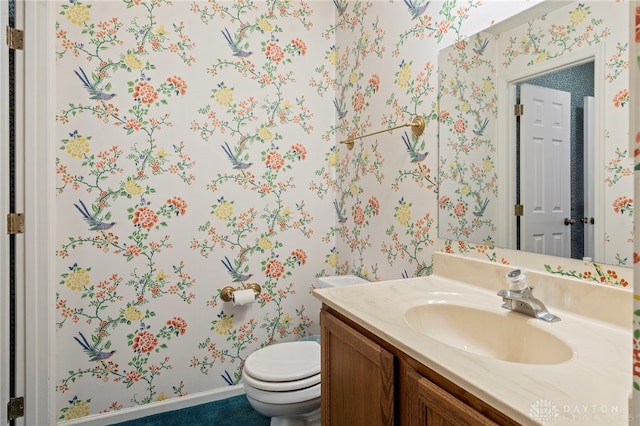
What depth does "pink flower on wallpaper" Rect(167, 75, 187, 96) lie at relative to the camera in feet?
6.27

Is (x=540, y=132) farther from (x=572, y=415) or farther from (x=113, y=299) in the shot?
(x=113, y=299)

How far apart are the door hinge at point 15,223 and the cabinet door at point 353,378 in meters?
1.37

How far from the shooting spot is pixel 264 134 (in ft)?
6.97

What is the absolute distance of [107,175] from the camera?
1.80 meters

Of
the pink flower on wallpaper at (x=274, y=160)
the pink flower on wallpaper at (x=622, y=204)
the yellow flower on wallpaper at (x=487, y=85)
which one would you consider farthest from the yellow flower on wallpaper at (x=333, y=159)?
the pink flower on wallpaper at (x=622, y=204)

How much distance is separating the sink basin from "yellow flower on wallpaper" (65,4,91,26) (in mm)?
1941

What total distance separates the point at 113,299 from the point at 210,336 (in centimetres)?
53

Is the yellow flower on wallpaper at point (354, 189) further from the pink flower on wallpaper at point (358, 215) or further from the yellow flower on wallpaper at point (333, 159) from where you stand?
the yellow flower on wallpaper at point (333, 159)

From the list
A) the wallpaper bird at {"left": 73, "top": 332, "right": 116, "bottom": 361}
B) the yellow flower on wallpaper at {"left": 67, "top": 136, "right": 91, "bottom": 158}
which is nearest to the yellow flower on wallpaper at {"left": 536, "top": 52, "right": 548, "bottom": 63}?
the yellow flower on wallpaper at {"left": 67, "top": 136, "right": 91, "bottom": 158}

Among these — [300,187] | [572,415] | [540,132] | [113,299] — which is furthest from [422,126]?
[113,299]

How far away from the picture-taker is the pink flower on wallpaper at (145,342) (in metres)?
1.87

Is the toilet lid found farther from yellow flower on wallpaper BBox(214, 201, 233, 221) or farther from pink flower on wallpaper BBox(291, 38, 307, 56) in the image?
pink flower on wallpaper BBox(291, 38, 307, 56)

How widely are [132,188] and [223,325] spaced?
878 millimetres

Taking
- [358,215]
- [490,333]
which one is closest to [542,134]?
[490,333]
